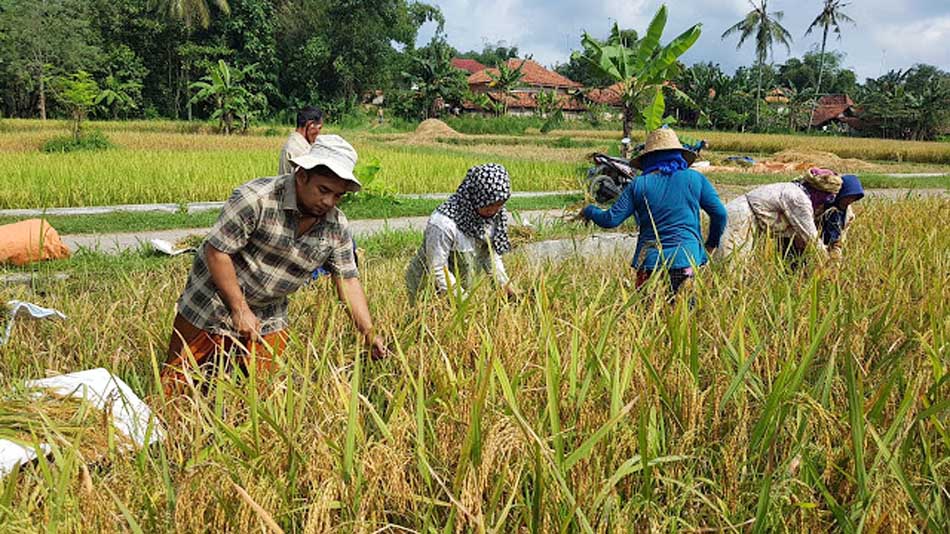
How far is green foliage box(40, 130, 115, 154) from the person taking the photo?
560 inches

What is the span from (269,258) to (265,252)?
0.09 ft

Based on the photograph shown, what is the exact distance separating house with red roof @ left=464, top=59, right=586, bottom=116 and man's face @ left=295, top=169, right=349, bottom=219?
116 ft

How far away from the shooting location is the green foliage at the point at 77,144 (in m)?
14.2

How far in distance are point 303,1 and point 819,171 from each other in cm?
3305

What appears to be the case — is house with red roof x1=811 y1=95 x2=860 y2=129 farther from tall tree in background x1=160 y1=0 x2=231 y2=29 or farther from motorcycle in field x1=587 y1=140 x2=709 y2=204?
motorcycle in field x1=587 y1=140 x2=709 y2=204

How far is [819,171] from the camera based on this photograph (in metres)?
4.16

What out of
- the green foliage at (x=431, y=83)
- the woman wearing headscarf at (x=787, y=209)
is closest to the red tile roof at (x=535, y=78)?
the green foliage at (x=431, y=83)

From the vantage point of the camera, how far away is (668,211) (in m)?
3.31

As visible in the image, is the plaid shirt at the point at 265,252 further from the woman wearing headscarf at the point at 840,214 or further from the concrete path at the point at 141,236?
the woman wearing headscarf at the point at 840,214

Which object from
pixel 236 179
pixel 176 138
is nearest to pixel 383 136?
pixel 176 138

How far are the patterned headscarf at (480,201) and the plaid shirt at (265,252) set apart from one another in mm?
612

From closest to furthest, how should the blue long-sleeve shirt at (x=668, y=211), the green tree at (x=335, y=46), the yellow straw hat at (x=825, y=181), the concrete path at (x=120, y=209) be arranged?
the blue long-sleeve shirt at (x=668, y=211)
the yellow straw hat at (x=825, y=181)
the concrete path at (x=120, y=209)
the green tree at (x=335, y=46)

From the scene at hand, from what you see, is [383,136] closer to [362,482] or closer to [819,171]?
[819,171]

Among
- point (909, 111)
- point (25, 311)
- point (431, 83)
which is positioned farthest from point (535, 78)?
point (25, 311)
